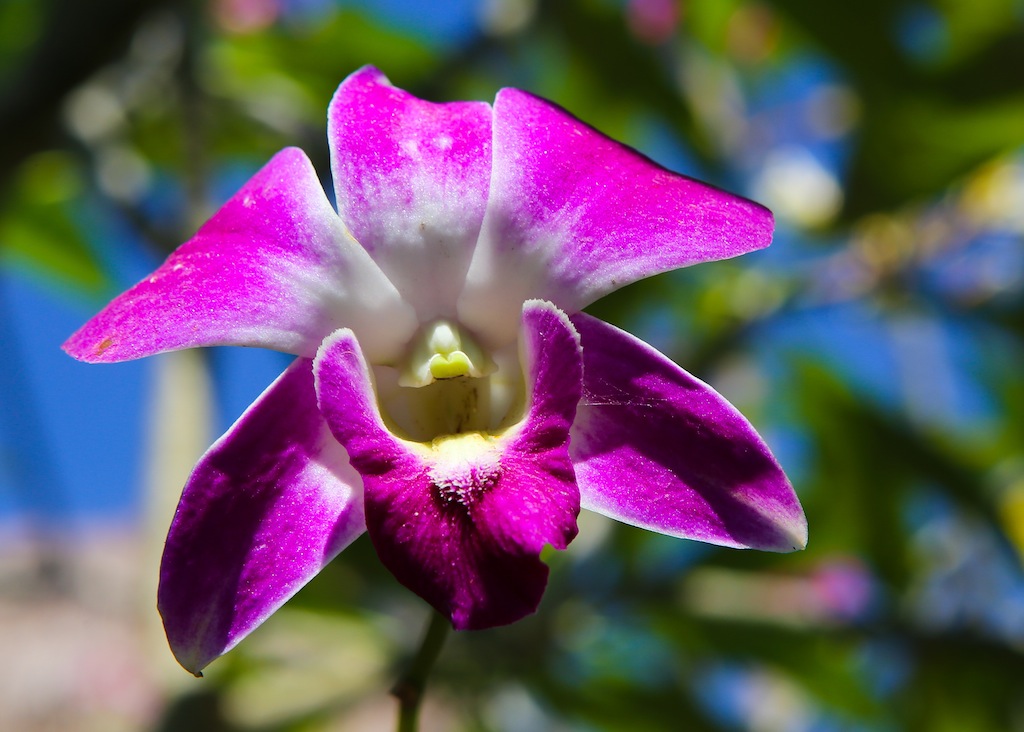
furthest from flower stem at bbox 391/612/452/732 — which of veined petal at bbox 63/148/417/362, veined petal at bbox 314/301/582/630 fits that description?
veined petal at bbox 63/148/417/362

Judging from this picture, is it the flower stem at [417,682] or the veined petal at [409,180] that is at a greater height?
the veined petal at [409,180]

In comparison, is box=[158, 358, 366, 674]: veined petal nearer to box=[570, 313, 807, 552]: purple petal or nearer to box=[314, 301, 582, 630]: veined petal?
box=[314, 301, 582, 630]: veined petal

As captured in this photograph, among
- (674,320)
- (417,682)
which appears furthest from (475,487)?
(674,320)

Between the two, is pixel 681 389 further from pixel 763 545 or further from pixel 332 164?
pixel 332 164

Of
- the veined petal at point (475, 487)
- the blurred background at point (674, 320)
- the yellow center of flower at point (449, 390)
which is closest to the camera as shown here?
the veined petal at point (475, 487)

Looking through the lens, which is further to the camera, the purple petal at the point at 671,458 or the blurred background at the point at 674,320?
the blurred background at the point at 674,320

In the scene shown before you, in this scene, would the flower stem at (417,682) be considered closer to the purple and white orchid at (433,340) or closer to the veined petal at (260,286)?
the purple and white orchid at (433,340)

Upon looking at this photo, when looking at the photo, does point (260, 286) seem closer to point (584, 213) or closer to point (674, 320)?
point (584, 213)

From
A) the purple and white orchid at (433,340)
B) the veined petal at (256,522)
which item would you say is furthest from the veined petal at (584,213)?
the veined petal at (256,522)

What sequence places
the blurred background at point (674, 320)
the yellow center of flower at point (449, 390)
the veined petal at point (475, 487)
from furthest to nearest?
the blurred background at point (674, 320) < the yellow center of flower at point (449, 390) < the veined petal at point (475, 487)
